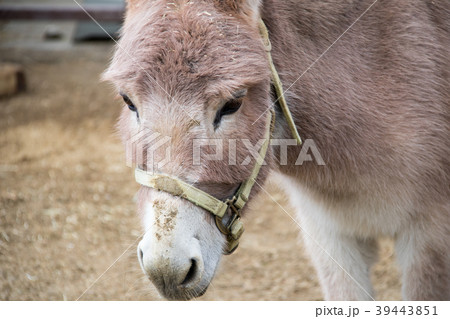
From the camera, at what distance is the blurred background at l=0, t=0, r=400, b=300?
4430mm

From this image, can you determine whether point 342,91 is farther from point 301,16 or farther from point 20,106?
point 20,106

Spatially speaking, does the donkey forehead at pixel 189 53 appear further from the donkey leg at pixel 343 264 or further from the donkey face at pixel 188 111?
the donkey leg at pixel 343 264

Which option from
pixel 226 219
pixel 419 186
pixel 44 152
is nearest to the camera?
pixel 226 219

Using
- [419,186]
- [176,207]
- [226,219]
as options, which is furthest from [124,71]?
[419,186]

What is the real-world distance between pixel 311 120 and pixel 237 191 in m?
0.59

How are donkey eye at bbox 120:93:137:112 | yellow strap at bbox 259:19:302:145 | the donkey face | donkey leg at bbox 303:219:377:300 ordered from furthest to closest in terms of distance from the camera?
1. donkey leg at bbox 303:219:377:300
2. yellow strap at bbox 259:19:302:145
3. donkey eye at bbox 120:93:137:112
4. the donkey face

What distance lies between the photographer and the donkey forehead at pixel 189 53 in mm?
2369

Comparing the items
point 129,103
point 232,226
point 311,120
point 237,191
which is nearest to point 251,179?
point 237,191

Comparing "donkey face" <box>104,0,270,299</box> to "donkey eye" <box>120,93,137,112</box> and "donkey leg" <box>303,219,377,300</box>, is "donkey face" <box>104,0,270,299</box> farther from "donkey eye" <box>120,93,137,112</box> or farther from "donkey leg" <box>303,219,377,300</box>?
Answer: "donkey leg" <box>303,219,377,300</box>

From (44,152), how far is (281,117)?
14.4ft

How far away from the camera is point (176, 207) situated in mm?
2383

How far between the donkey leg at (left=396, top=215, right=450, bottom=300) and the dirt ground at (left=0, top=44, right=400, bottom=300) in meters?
0.91

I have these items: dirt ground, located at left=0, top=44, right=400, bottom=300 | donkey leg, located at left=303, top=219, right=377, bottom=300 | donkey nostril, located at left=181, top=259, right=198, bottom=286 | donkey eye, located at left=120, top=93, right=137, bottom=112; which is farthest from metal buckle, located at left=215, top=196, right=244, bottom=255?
donkey leg, located at left=303, top=219, right=377, bottom=300

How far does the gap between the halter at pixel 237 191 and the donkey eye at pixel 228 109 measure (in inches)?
9.7
